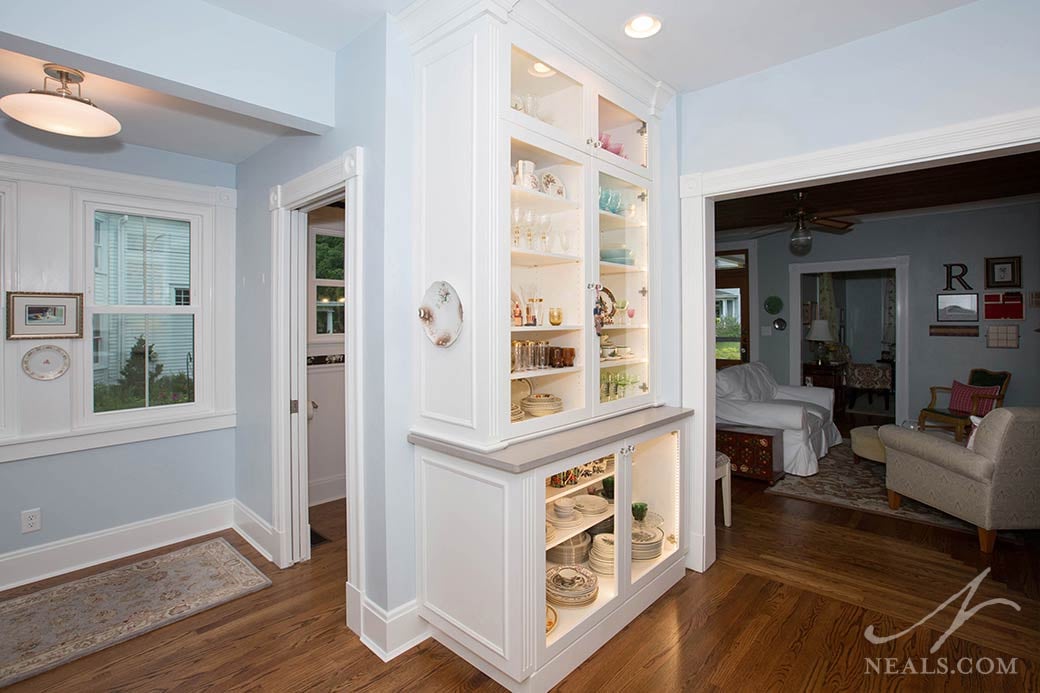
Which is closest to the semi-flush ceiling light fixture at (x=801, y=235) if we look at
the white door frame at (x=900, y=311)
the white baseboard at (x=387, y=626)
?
the white door frame at (x=900, y=311)

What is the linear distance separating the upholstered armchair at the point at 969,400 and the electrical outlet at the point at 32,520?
6831 millimetres

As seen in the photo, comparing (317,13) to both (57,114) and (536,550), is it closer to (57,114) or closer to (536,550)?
(57,114)

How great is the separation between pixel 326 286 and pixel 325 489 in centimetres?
160

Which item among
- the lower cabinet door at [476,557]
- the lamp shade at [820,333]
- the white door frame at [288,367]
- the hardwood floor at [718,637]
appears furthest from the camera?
the lamp shade at [820,333]

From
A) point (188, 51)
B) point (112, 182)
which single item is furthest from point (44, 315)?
point (188, 51)

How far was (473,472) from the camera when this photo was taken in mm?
2053

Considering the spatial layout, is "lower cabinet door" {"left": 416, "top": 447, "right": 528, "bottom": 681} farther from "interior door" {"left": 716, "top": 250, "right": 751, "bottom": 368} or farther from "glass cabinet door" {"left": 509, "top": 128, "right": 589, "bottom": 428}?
"interior door" {"left": 716, "top": 250, "right": 751, "bottom": 368}

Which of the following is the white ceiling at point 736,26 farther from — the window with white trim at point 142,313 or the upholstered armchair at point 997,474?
the window with white trim at point 142,313

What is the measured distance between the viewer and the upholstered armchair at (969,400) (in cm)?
521

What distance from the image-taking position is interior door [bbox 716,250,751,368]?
24.5 feet

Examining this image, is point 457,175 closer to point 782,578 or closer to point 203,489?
point 782,578

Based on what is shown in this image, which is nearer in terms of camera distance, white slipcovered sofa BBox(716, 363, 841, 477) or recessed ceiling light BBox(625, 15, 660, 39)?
recessed ceiling light BBox(625, 15, 660, 39)

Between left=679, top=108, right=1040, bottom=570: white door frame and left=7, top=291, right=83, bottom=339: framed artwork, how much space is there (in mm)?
3566

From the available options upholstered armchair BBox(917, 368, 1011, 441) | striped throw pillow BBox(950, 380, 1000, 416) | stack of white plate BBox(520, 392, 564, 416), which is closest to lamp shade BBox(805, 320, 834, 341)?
upholstered armchair BBox(917, 368, 1011, 441)
